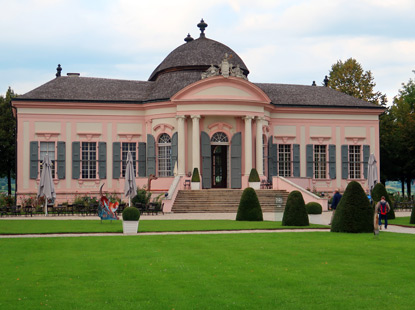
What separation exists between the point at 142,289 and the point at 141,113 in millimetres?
31285

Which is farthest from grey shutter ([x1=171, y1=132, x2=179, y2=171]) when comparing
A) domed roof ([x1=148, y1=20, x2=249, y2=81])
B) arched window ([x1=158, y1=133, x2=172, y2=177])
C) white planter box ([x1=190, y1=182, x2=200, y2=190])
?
domed roof ([x1=148, y1=20, x2=249, y2=81])

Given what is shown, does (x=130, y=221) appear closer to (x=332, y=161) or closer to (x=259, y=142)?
(x=259, y=142)

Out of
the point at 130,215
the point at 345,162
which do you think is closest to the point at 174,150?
the point at 345,162

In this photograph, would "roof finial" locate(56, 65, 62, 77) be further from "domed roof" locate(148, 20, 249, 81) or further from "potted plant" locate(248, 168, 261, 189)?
"potted plant" locate(248, 168, 261, 189)

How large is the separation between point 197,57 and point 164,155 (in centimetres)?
752

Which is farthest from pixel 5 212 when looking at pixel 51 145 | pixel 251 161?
pixel 251 161

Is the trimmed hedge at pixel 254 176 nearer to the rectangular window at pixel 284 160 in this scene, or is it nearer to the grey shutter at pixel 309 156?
the rectangular window at pixel 284 160

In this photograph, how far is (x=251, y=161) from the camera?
37812 mm

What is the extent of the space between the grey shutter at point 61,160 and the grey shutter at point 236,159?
11.2 metres

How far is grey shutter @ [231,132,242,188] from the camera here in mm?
38000

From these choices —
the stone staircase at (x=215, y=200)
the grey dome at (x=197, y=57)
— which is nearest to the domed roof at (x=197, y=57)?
the grey dome at (x=197, y=57)

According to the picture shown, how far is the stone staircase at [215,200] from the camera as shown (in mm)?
33344

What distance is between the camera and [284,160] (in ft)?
138

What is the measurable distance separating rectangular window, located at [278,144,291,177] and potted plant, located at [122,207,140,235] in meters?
22.9
